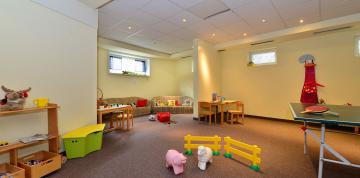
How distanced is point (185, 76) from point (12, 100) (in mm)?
6362

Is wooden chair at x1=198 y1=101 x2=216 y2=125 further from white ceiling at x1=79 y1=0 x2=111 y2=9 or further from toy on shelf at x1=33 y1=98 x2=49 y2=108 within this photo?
toy on shelf at x1=33 y1=98 x2=49 y2=108

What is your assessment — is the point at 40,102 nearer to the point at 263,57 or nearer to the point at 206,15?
the point at 206,15

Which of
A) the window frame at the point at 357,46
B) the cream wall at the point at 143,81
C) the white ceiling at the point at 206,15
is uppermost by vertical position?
the white ceiling at the point at 206,15

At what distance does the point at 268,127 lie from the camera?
13.9 ft

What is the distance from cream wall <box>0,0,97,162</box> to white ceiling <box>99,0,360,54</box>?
0.98m

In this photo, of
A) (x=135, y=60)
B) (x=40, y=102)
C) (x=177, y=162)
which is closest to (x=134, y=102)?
(x=135, y=60)

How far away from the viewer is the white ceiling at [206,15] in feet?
9.86

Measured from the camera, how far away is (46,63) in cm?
239

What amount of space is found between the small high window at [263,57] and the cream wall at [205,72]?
4.12 feet

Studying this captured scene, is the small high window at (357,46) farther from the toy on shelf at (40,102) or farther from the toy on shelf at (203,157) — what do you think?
the toy on shelf at (40,102)

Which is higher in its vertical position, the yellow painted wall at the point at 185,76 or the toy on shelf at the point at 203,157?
the yellow painted wall at the point at 185,76

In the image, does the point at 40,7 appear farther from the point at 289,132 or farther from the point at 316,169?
the point at 289,132

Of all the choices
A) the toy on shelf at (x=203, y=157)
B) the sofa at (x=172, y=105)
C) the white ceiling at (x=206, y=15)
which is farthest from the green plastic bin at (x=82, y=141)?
the sofa at (x=172, y=105)

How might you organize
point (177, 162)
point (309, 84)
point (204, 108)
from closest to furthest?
point (177, 162) < point (309, 84) < point (204, 108)
